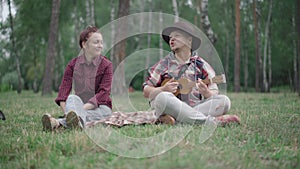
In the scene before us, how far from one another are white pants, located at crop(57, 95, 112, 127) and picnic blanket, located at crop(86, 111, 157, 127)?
0.08 meters

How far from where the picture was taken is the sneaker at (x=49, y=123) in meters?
3.94

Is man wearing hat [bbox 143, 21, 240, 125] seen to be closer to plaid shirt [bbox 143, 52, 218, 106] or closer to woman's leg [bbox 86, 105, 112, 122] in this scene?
plaid shirt [bbox 143, 52, 218, 106]

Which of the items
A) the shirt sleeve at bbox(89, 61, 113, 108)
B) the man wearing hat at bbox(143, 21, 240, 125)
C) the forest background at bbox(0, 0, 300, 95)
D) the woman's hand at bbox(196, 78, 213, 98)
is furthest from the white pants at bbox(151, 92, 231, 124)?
Answer: the forest background at bbox(0, 0, 300, 95)

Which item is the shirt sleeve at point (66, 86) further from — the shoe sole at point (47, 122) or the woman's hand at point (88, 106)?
the shoe sole at point (47, 122)

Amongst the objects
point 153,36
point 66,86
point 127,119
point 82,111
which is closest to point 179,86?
point 127,119

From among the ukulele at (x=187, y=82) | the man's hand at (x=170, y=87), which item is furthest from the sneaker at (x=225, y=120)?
the man's hand at (x=170, y=87)

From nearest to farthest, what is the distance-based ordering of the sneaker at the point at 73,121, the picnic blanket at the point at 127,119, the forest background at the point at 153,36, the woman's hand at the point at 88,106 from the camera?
the sneaker at the point at 73,121, the picnic blanket at the point at 127,119, the woman's hand at the point at 88,106, the forest background at the point at 153,36

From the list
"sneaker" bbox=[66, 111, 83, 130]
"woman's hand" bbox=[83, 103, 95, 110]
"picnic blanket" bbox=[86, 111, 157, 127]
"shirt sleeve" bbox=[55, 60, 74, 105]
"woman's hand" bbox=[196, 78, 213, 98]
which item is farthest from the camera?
"shirt sleeve" bbox=[55, 60, 74, 105]

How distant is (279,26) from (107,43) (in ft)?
68.3

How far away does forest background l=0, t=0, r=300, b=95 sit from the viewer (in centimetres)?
1497

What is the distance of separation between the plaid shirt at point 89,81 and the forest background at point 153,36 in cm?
689

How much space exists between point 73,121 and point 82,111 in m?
0.37

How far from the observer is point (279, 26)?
2317cm

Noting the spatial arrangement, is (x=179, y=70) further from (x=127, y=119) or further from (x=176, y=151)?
(x=176, y=151)
